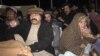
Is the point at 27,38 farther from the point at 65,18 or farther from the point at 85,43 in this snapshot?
the point at 65,18

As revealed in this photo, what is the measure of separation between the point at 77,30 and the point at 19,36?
3.33ft

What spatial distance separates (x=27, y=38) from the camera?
716 cm

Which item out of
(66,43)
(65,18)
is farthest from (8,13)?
(65,18)

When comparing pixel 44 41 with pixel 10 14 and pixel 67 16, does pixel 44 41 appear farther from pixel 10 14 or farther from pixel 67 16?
pixel 67 16

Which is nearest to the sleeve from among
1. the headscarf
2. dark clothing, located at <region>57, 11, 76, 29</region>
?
the headscarf

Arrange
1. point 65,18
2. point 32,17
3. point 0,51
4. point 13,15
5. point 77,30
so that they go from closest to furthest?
point 0,51 → point 77,30 → point 32,17 → point 13,15 → point 65,18

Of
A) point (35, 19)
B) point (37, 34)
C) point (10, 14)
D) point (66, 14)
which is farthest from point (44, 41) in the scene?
point (66, 14)

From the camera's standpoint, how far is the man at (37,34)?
22.8ft

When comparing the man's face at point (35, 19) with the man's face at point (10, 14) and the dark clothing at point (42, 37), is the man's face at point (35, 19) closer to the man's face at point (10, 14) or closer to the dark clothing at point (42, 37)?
the dark clothing at point (42, 37)

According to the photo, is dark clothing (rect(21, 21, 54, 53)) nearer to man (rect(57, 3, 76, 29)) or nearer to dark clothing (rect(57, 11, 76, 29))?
dark clothing (rect(57, 11, 76, 29))

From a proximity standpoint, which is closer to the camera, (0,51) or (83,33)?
(0,51)

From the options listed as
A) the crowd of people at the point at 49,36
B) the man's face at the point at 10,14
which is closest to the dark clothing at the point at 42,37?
the crowd of people at the point at 49,36

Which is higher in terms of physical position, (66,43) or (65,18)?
(66,43)

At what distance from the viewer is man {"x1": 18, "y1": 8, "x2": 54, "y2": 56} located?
6.95 m
